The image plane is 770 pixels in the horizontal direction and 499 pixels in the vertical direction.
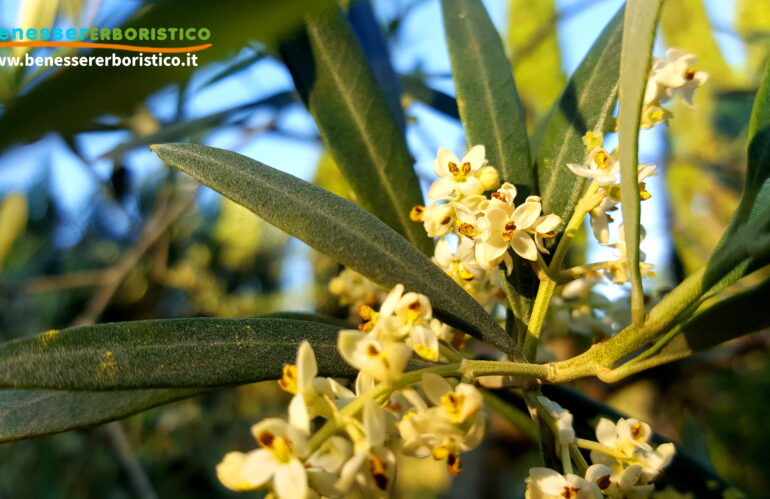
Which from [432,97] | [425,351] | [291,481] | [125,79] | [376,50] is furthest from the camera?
[432,97]

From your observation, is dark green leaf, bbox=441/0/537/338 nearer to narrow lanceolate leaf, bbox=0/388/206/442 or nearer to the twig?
narrow lanceolate leaf, bbox=0/388/206/442

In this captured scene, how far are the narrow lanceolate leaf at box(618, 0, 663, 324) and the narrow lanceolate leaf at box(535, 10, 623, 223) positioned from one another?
0.16 metres

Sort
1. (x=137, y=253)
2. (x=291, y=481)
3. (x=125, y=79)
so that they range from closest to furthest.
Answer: (x=125, y=79), (x=291, y=481), (x=137, y=253)

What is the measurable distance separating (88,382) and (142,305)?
16.9ft

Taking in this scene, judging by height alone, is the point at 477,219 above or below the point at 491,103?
below

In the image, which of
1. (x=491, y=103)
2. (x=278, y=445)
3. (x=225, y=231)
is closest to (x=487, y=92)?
(x=491, y=103)

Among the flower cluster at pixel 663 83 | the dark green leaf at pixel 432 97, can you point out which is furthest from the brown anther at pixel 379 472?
the dark green leaf at pixel 432 97

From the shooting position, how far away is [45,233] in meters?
5.28

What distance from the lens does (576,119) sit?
0.83 meters

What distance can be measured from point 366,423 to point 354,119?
0.50 m

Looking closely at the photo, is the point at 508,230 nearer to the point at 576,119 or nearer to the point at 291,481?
the point at 576,119

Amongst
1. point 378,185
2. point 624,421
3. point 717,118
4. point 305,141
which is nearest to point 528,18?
point 717,118

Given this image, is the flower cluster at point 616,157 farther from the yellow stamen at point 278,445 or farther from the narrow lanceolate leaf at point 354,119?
the yellow stamen at point 278,445

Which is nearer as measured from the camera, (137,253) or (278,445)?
(278,445)
